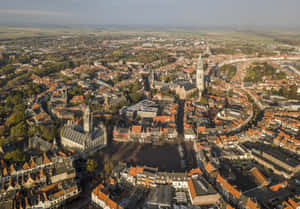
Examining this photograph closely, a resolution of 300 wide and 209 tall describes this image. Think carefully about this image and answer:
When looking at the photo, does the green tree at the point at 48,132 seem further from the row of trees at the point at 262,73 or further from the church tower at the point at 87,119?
the row of trees at the point at 262,73

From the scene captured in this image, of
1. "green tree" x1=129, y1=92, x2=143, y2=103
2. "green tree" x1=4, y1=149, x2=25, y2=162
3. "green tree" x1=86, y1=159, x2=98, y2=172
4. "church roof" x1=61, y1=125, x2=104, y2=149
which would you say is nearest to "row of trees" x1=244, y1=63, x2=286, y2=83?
"green tree" x1=129, y1=92, x2=143, y2=103

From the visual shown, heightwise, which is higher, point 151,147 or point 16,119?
point 16,119

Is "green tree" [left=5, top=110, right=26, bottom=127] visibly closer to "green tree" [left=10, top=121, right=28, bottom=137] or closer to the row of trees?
"green tree" [left=10, top=121, right=28, bottom=137]

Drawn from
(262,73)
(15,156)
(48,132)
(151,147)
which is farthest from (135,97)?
(262,73)

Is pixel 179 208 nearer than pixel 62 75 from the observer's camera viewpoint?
Yes

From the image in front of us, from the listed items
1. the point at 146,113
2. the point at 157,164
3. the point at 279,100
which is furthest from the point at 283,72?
the point at 157,164

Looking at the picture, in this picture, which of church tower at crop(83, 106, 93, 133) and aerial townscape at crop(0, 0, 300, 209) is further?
church tower at crop(83, 106, 93, 133)

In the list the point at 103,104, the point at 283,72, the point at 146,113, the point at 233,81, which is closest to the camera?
the point at 146,113

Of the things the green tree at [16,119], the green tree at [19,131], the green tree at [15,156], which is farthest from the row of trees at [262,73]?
the green tree at [15,156]

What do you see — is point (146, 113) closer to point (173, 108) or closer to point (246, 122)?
point (173, 108)

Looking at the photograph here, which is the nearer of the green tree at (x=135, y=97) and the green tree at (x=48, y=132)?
the green tree at (x=48, y=132)

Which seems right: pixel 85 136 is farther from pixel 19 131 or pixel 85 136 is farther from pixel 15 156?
pixel 19 131
